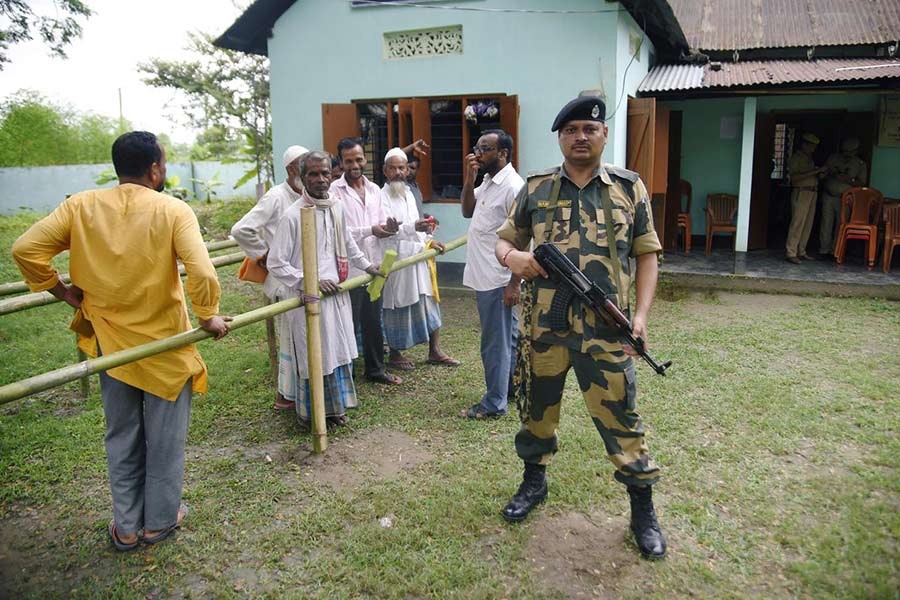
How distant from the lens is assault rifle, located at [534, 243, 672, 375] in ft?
9.16

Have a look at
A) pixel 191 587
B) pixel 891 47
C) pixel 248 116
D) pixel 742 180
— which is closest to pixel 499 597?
pixel 191 587

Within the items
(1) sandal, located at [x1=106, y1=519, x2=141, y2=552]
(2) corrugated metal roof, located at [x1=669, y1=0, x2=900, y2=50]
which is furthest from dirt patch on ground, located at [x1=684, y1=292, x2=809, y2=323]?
(1) sandal, located at [x1=106, y1=519, x2=141, y2=552]

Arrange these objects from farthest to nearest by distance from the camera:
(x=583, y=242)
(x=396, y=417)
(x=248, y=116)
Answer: (x=248, y=116)
(x=396, y=417)
(x=583, y=242)

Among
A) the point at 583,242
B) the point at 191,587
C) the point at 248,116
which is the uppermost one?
the point at 248,116

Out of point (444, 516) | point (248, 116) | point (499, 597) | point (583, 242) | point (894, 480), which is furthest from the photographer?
point (248, 116)

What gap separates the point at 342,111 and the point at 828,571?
7.33 meters

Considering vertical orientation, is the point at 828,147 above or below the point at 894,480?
above

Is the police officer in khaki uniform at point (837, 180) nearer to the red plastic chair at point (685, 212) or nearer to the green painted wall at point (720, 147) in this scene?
the green painted wall at point (720, 147)

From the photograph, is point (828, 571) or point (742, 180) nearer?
point (828, 571)

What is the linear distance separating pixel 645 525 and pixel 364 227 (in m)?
3.19

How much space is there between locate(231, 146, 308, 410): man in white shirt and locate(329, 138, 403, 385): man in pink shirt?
52 centimetres

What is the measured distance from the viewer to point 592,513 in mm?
3309

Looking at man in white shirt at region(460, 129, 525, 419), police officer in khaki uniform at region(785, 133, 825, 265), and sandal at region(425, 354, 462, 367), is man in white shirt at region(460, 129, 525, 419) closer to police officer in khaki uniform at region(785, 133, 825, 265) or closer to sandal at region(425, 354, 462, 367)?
sandal at region(425, 354, 462, 367)

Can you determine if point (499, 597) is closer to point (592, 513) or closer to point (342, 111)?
point (592, 513)
